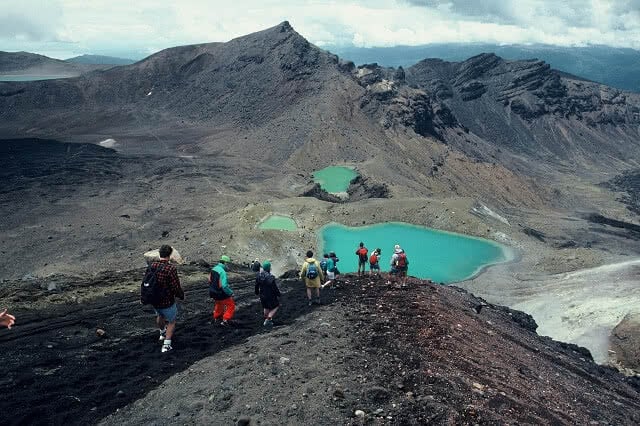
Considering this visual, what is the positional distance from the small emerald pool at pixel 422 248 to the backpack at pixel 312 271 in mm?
21361

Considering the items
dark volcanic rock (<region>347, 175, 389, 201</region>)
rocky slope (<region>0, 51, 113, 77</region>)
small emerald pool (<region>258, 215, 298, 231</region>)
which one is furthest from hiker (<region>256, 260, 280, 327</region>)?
rocky slope (<region>0, 51, 113, 77</region>)

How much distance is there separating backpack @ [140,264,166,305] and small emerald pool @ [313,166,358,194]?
53658mm

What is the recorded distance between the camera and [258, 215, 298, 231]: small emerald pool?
144 feet

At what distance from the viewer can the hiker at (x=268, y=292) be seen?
1398 centimetres

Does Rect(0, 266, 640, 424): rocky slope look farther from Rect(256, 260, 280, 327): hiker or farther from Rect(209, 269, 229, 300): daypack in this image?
Rect(209, 269, 229, 300): daypack

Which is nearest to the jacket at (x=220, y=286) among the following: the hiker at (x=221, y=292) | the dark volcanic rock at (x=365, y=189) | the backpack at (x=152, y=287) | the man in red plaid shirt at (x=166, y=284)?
the hiker at (x=221, y=292)

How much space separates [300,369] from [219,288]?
10.8ft

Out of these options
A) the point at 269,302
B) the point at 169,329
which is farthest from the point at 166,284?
the point at 269,302

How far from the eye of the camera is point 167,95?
371ft

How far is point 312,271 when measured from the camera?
16078mm

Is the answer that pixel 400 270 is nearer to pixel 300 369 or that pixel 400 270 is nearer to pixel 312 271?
pixel 312 271

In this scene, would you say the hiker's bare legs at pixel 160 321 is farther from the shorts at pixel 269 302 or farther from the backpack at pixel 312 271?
the backpack at pixel 312 271

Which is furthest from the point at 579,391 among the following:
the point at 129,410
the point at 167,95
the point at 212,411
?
the point at 167,95

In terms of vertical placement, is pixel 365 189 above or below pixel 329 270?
below
